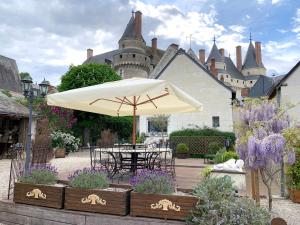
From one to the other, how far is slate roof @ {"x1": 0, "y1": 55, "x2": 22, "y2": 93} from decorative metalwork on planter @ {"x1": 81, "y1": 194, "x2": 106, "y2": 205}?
2509 centimetres

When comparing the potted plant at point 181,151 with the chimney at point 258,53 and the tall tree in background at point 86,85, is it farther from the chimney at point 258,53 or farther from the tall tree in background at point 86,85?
the chimney at point 258,53

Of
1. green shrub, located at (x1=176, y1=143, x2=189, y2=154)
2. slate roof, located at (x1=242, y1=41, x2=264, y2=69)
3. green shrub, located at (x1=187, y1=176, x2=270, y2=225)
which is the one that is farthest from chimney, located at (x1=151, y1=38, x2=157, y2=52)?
green shrub, located at (x1=187, y1=176, x2=270, y2=225)

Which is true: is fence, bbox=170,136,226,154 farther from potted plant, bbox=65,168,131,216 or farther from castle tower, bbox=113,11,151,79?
castle tower, bbox=113,11,151,79

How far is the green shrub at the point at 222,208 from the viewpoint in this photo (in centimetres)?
307

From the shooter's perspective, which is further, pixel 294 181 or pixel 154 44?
pixel 154 44

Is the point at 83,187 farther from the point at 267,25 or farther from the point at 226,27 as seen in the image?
the point at 226,27

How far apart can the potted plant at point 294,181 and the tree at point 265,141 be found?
1.25m

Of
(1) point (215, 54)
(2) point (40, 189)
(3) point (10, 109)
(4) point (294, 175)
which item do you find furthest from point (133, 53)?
(2) point (40, 189)

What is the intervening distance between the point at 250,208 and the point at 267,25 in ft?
34.7

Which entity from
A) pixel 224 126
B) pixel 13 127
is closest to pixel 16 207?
pixel 13 127

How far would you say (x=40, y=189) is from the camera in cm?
406

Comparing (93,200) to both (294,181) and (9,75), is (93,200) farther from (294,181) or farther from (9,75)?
(9,75)

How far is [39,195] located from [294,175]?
472cm

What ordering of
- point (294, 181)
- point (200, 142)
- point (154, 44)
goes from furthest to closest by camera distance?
point (154, 44)
point (200, 142)
point (294, 181)
